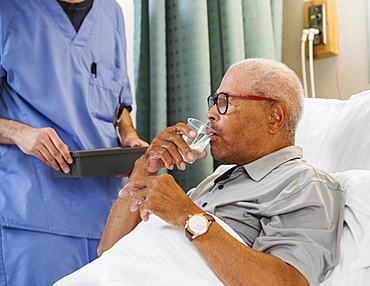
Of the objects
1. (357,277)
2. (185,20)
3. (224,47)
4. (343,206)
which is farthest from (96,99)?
(357,277)

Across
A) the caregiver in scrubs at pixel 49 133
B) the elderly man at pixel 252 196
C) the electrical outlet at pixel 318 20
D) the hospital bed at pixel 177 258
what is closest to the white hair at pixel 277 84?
the elderly man at pixel 252 196

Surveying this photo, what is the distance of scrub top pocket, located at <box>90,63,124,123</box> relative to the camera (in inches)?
64.1

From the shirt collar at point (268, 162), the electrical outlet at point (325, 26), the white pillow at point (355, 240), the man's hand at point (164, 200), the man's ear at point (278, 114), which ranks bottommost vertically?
the white pillow at point (355, 240)

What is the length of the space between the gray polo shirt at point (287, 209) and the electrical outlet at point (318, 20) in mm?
1183

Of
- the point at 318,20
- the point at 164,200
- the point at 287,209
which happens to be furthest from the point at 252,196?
the point at 318,20

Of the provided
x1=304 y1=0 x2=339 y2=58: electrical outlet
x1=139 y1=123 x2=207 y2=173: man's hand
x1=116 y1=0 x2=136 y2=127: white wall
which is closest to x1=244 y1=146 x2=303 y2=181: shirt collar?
x1=139 y1=123 x2=207 y2=173: man's hand

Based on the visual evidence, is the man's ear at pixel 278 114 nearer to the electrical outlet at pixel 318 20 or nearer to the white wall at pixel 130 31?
the white wall at pixel 130 31

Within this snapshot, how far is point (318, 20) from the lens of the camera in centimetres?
232

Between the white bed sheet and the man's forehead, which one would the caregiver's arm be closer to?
the white bed sheet

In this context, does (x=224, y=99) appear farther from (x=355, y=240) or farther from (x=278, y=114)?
(x=355, y=240)

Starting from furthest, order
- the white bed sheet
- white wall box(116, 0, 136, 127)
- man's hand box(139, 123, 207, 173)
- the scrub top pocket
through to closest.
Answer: white wall box(116, 0, 136, 127), the scrub top pocket, man's hand box(139, 123, 207, 173), the white bed sheet

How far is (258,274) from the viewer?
3.14 ft

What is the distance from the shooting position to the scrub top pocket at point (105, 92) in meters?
1.63

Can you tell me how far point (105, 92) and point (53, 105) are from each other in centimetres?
→ 23
